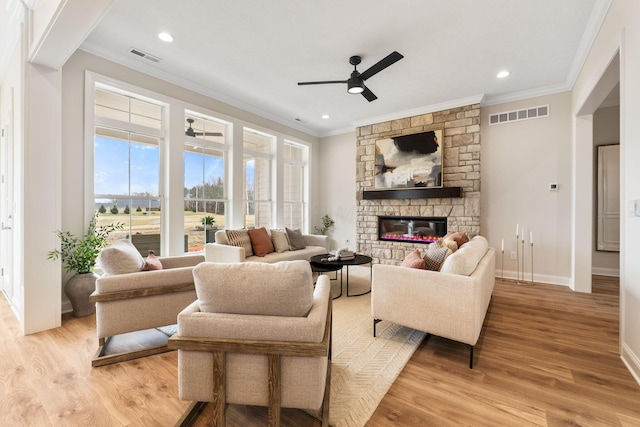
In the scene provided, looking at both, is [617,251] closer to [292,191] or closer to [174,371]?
[292,191]

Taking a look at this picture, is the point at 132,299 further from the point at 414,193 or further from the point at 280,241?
the point at 414,193

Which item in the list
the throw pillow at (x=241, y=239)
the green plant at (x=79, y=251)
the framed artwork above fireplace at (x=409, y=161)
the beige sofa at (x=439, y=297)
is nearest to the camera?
the beige sofa at (x=439, y=297)

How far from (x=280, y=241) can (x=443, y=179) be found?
305 cm

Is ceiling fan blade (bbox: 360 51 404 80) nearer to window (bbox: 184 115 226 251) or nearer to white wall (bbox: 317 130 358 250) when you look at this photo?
window (bbox: 184 115 226 251)

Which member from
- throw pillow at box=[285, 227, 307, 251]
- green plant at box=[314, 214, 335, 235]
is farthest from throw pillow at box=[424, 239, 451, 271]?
green plant at box=[314, 214, 335, 235]

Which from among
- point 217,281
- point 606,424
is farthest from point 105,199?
point 606,424

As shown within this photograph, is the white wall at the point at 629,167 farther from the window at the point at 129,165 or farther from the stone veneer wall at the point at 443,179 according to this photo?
the window at the point at 129,165

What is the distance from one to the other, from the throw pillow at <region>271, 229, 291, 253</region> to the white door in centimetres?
305

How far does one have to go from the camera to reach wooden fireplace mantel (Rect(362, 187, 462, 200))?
15.6ft

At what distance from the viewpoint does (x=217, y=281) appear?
135 centimetres

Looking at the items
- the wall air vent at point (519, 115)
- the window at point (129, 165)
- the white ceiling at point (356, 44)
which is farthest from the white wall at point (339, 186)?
the window at point (129, 165)

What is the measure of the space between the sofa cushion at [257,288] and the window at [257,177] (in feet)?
13.0

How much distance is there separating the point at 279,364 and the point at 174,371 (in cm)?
117

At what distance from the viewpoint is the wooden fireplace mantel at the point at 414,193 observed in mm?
4770
